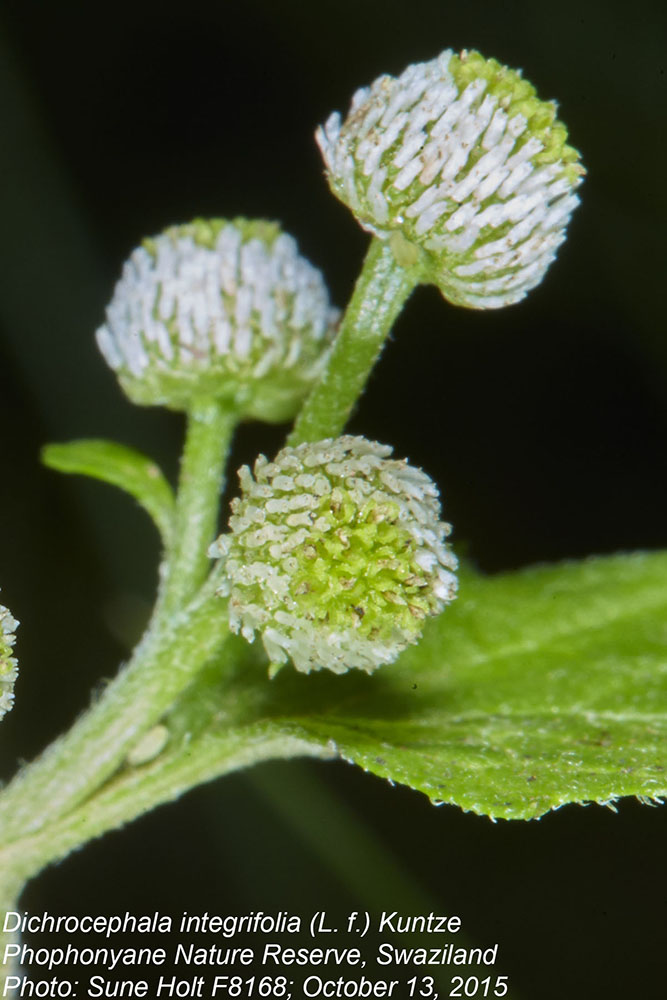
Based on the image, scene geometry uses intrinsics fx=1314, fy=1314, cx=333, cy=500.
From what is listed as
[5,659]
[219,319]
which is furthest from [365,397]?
[5,659]

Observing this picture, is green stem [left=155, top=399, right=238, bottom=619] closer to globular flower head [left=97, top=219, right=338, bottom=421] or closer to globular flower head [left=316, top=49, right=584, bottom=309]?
globular flower head [left=97, top=219, right=338, bottom=421]

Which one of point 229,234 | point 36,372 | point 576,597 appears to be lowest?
point 576,597

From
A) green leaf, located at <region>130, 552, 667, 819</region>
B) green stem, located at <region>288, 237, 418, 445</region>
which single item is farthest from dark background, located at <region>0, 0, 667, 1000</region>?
green stem, located at <region>288, 237, 418, 445</region>

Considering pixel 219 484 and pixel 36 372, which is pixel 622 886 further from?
pixel 36 372

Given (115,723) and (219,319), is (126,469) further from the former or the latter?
(115,723)

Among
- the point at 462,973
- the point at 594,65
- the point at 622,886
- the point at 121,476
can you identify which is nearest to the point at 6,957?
the point at 121,476
